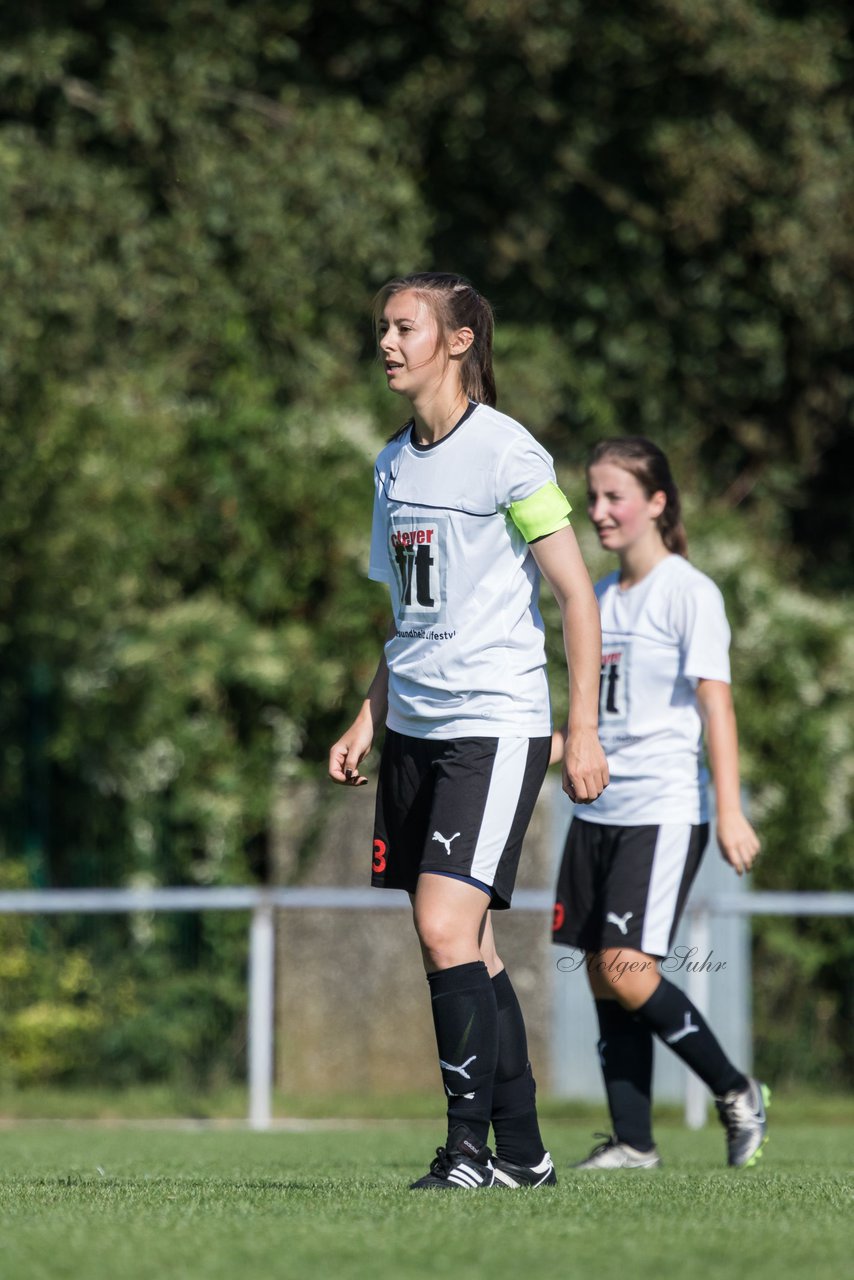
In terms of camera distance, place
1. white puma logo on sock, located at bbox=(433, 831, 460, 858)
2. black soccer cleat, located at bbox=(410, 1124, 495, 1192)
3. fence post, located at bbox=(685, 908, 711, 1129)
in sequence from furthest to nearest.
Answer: fence post, located at bbox=(685, 908, 711, 1129) < white puma logo on sock, located at bbox=(433, 831, 460, 858) < black soccer cleat, located at bbox=(410, 1124, 495, 1192)

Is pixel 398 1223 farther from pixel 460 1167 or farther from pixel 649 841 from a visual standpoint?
pixel 649 841

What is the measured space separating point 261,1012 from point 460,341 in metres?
4.86

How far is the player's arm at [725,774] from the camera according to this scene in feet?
16.8

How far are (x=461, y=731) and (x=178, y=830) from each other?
6357 millimetres

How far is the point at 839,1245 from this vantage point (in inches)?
119

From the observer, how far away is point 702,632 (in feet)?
17.6

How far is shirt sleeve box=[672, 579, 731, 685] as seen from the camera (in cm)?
535

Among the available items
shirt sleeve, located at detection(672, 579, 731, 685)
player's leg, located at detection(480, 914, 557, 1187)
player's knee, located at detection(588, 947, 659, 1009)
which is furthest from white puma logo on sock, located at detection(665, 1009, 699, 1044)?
player's leg, located at detection(480, 914, 557, 1187)

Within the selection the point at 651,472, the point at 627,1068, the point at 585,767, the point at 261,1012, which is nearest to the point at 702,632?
the point at 651,472

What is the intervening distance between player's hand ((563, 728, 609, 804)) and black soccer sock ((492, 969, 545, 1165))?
1.80ft

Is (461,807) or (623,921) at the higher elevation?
(461,807)

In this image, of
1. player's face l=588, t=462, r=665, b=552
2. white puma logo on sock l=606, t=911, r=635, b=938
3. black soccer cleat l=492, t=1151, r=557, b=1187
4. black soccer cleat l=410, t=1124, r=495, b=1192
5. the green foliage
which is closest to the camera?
black soccer cleat l=410, t=1124, r=495, b=1192

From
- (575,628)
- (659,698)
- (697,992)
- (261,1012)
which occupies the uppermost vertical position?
(575,628)

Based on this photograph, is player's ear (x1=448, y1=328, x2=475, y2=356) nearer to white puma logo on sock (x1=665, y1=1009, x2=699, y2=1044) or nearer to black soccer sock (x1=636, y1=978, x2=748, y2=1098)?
black soccer sock (x1=636, y1=978, x2=748, y2=1098)
